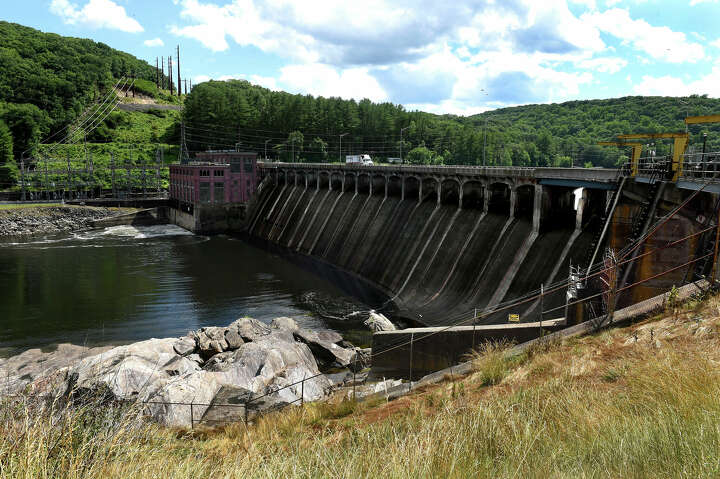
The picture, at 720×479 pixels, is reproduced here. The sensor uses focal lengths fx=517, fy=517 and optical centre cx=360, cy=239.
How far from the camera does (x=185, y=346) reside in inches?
1087

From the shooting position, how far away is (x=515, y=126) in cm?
14325

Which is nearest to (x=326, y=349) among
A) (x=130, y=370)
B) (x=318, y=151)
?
(x=130, y=370)

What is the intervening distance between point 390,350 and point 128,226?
70906mm

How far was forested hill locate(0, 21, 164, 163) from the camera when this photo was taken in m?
128

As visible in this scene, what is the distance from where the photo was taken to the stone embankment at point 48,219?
7425 centimetres

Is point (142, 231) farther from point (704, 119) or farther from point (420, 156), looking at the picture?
point (704, 119)

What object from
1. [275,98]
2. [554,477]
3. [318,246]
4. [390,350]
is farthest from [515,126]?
[554,477]

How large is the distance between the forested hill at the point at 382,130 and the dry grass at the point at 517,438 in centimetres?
9166

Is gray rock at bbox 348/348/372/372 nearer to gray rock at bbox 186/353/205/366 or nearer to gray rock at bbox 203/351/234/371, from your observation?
gray rock at bbox 203/351/234/371

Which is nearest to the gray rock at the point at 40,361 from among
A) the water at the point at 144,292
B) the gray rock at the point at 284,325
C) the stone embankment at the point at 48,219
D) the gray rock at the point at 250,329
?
the water at the point at 144,292

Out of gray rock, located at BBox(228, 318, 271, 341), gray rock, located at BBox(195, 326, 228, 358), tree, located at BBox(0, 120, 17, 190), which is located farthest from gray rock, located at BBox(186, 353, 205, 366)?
tree, located at BBox(0, 120, 17, 190)

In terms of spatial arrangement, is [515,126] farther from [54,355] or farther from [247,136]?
[54,355]

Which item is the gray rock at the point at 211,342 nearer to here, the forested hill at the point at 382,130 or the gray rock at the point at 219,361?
the gray rock at the point at 219,361

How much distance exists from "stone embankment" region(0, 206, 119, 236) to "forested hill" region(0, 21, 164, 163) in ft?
150
